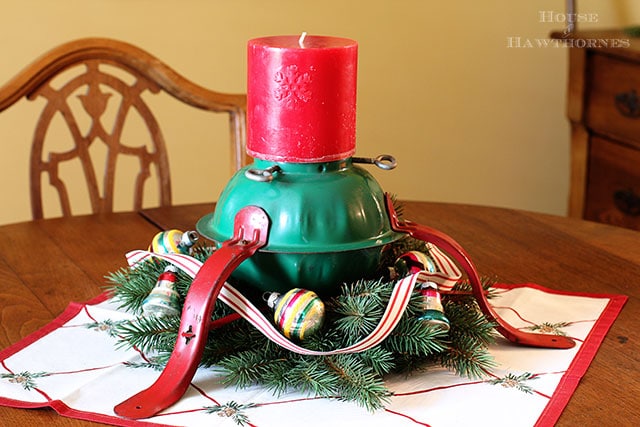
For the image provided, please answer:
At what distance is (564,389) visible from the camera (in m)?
0.83

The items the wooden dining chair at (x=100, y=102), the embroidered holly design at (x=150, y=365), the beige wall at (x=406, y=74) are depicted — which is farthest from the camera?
the beige wall at (x=406, y=74)

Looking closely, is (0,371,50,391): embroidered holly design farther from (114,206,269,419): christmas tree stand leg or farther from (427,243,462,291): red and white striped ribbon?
(427,243,462,291): red and white striped ribbon

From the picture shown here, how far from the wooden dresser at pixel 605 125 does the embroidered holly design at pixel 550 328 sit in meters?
1.37

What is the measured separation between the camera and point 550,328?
100cm

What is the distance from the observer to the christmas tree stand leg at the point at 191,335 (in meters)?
0.79

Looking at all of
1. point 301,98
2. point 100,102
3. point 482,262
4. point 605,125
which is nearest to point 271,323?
point 301,98

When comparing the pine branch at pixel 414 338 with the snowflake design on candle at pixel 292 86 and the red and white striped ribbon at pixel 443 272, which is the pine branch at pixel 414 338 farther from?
the snowflake design on candle at pixel 292 86

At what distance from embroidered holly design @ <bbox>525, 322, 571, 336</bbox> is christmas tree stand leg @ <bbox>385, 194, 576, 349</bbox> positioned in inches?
1.5

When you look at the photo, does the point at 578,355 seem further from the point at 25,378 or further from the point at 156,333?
the point at 25,378

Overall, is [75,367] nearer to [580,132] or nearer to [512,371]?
[512,371]

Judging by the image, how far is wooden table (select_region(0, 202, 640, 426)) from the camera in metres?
0.83

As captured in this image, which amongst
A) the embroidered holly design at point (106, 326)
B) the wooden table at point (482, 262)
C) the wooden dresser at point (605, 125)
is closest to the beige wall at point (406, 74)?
the wooden dresser at point (605, 125)

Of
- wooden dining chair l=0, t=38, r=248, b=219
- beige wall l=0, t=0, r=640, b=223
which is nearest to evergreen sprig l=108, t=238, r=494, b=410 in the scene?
wooden dining chair l=0, t=38, r=248, b=219

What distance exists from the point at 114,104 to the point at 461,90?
1.08 meters
